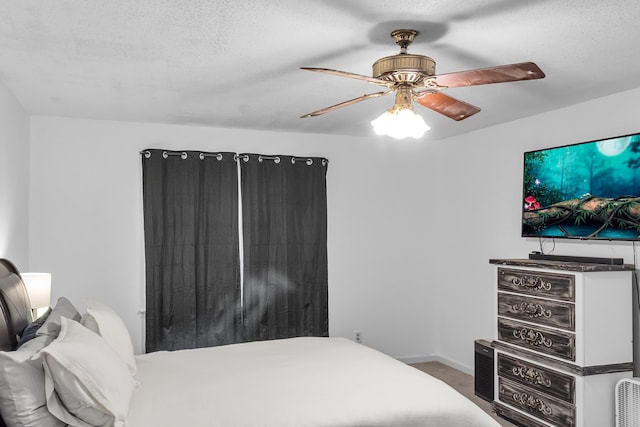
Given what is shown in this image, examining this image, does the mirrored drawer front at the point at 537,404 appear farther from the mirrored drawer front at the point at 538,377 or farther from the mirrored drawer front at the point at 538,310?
the mirrored drawer front at the point at 538,310

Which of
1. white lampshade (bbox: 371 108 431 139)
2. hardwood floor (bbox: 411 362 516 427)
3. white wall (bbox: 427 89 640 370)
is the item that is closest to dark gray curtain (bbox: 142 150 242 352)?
hardwood floor (bbox: 411 362 516 427)

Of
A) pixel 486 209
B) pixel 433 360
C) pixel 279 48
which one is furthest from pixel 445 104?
pixel 433 360

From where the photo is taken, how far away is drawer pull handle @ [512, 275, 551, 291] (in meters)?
3.78

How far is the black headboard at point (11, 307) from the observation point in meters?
2.46

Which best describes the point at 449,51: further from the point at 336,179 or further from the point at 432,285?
the point at 432,285

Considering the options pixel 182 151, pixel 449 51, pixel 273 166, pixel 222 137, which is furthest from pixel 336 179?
pixel 449 51

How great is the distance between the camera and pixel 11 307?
8.70 feet

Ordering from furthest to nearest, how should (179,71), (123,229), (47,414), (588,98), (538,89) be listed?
(123,229) → (588,98) → (538,89) → (179,71) → (47,414)

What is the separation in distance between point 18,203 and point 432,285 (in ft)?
13.9

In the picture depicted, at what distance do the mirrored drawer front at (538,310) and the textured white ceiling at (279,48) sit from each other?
152 cm

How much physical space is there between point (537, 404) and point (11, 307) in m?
3.47

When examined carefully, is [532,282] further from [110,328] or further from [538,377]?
[110,328]

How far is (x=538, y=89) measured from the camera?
3.73m

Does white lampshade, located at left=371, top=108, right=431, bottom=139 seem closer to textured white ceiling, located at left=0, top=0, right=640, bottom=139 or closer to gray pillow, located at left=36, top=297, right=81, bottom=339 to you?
textured white ceiling, located at left=0, top=0, right=640, bottom=139
